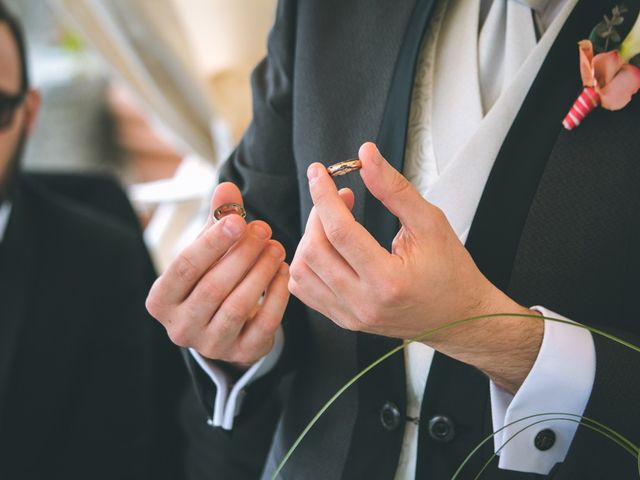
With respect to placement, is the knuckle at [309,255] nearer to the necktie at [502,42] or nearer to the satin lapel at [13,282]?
the necktie at [502,42]

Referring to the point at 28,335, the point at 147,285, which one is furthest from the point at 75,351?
the point at 147,285

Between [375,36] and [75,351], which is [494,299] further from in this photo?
[75,351]

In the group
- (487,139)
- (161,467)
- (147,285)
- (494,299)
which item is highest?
(487,139)

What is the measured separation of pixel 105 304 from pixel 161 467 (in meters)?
0.34

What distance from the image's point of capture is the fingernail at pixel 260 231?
0.71m

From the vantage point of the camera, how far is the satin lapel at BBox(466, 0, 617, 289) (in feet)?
2.25

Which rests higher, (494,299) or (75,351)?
(494,299)

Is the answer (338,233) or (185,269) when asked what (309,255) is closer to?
(338,233)

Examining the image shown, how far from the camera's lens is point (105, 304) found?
153cm

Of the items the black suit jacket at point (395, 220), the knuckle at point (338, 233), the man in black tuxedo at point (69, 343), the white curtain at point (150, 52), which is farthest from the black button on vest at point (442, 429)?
the white curtain at point (150, 52)

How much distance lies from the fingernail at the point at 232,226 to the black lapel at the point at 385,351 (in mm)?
154

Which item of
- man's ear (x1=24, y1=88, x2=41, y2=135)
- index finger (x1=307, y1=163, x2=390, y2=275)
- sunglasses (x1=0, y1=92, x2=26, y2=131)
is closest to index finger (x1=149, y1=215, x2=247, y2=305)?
index finger (x1=307, y1=163, x2=390, y2=275)

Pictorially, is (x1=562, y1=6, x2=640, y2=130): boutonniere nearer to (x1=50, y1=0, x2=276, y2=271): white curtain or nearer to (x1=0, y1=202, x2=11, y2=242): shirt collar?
(x1=0, y1=202, x2=11, y2=242): shirt collar

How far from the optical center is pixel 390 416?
75cm
